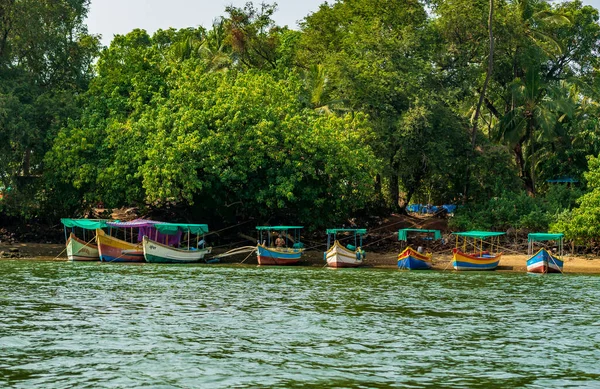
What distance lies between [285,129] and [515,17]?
59.2ft

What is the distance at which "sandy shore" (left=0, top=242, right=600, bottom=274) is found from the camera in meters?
36.4

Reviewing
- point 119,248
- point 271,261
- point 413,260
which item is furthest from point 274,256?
point 119,248

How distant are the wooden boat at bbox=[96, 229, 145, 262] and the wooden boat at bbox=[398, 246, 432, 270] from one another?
42.9 ft

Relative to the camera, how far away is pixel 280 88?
4278 centimetres

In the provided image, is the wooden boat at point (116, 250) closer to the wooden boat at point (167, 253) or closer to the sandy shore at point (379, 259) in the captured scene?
the wooden boat at point (167, 253)

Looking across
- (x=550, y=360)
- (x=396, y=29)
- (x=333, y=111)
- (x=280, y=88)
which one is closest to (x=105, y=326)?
(x=550, y=360)

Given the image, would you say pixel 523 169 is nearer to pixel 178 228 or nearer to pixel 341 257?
pixel 341 257

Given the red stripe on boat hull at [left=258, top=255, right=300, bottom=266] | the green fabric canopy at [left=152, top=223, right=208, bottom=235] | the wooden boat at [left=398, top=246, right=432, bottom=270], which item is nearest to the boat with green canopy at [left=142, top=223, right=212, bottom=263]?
the green fabric canopy at [left=152, top=223, right=208, bottom=235]

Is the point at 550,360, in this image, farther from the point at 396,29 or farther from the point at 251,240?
the point at 396,29

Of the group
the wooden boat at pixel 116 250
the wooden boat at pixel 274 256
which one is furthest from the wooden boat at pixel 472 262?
the wooden boat at pixel 116 250

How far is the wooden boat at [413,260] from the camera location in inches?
1391

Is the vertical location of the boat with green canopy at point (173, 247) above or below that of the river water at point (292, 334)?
above

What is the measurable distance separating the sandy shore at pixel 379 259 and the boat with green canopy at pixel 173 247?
185cm

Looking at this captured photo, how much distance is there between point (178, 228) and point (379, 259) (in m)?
10.7
